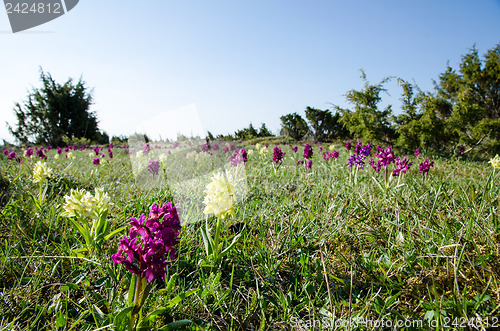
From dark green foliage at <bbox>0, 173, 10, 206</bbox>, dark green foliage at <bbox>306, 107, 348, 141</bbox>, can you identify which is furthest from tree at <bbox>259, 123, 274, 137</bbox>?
dark green foliage at <bbox>0, 173, 10, 206</bbox>

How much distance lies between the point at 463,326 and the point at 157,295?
1508mm

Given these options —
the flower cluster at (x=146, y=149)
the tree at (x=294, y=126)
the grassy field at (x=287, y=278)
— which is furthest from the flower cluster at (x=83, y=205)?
the tree at (x=294, y=126)

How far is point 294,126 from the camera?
99.6 ft

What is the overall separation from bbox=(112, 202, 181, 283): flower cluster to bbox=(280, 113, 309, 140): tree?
28.6 metres

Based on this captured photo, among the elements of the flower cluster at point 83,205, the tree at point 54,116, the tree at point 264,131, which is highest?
the tree at point 54,116

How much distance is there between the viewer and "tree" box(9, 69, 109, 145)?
30156 mm

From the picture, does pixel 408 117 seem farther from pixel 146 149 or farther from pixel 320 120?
pixel 320 120

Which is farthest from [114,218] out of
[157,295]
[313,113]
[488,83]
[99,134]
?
[99,134]

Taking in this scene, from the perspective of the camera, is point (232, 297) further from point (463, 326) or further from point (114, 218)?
point (114, 218)

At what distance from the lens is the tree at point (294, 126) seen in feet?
96.3

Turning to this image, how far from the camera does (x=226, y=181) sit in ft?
5.67

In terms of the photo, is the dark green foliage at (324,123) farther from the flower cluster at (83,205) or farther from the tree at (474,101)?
the flower cluster at (83,205)

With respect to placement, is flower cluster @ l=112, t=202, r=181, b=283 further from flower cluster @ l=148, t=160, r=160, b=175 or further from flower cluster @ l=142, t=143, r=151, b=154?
flower cluster @ l=142, t=143, r=151, b=154

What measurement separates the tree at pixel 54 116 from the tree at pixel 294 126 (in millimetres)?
22109
